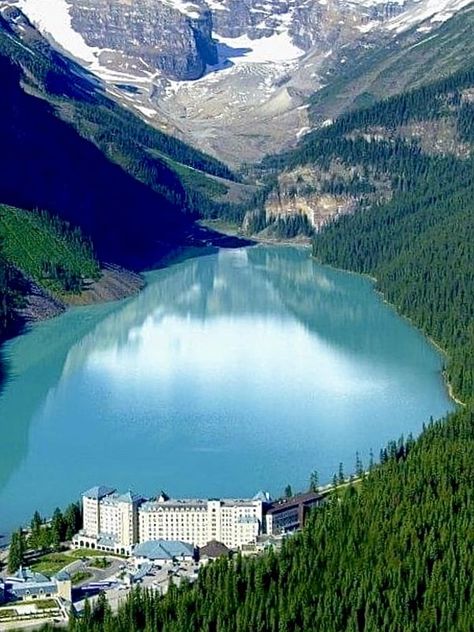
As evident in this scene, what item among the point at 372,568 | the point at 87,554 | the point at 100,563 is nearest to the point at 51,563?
the point at 87,554

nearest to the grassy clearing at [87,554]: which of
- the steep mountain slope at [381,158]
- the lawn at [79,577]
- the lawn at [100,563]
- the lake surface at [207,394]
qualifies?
the lawn at [100,563]

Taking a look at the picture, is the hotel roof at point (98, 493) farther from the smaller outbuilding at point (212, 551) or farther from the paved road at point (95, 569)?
the smaller outbuilding at point (212, 551)

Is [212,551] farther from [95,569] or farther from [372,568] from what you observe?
[372,568]

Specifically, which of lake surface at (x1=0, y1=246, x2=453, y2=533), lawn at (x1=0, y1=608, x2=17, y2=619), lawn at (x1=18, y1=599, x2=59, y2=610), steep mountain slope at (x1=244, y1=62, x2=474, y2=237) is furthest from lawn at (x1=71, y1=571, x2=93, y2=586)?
steep mountain slope at (x1=244, y1=62, x2=474, y2=237)

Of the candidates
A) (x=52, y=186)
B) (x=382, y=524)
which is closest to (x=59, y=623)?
(x=382, y=524)

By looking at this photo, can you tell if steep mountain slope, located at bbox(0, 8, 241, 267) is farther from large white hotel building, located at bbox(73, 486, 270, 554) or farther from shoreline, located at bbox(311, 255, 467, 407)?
large white hotel building, located at bbox(73, 486, 270, 554)

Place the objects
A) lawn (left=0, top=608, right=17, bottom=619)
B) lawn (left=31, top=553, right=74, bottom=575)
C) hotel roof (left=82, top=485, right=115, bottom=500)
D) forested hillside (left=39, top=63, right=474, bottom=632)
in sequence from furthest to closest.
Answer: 1. hotel roof (left=82, top=485, right=115, bottom=500)
2. lawn (left=31, top=553, right=74, bottom=575)
3. lawn (left=0, top=608, right=17, bottom=619)
4. forested hillside (left=39, top=63, right=474, bottom=632)
